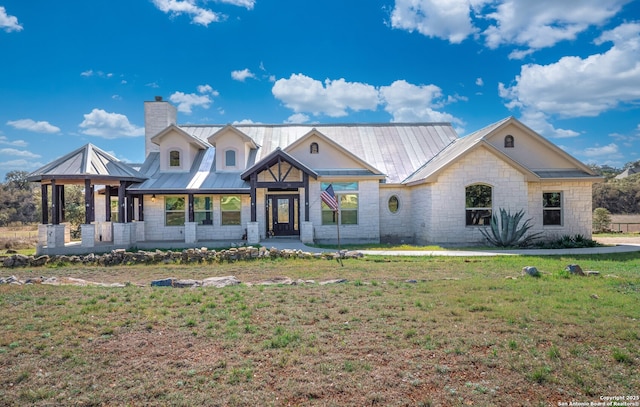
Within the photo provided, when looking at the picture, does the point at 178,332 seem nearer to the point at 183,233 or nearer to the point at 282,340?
the point at 282,340

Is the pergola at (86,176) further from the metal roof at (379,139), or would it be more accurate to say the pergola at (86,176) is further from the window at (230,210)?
the metal roof at (379,139)

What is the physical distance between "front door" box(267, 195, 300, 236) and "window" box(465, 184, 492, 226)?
8.48 metres

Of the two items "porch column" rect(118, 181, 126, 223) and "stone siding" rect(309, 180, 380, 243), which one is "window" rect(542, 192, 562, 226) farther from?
"porch column" rect(118, 181, 126, 223)

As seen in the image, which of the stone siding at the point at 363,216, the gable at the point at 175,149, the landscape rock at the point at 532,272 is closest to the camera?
the landscape rock at the point at 532,272

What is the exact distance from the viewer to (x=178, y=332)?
642 cm

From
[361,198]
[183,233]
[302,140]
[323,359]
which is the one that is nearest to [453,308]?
[323,359]

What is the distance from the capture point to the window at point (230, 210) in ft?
69.6

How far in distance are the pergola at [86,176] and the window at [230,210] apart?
4.16 meters

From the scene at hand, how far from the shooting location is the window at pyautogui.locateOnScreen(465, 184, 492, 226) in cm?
1900

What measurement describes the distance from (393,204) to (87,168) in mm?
14737

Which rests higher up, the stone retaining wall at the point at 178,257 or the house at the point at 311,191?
the house at the point at 311,191

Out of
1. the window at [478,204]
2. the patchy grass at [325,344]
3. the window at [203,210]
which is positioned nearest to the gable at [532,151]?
the window at [478,204]

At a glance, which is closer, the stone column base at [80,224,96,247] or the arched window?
the stone column base at [80,224,96,247]

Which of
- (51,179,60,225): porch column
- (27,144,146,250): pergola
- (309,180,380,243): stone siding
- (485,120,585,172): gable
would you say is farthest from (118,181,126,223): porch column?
(485,120,585,172): gable
